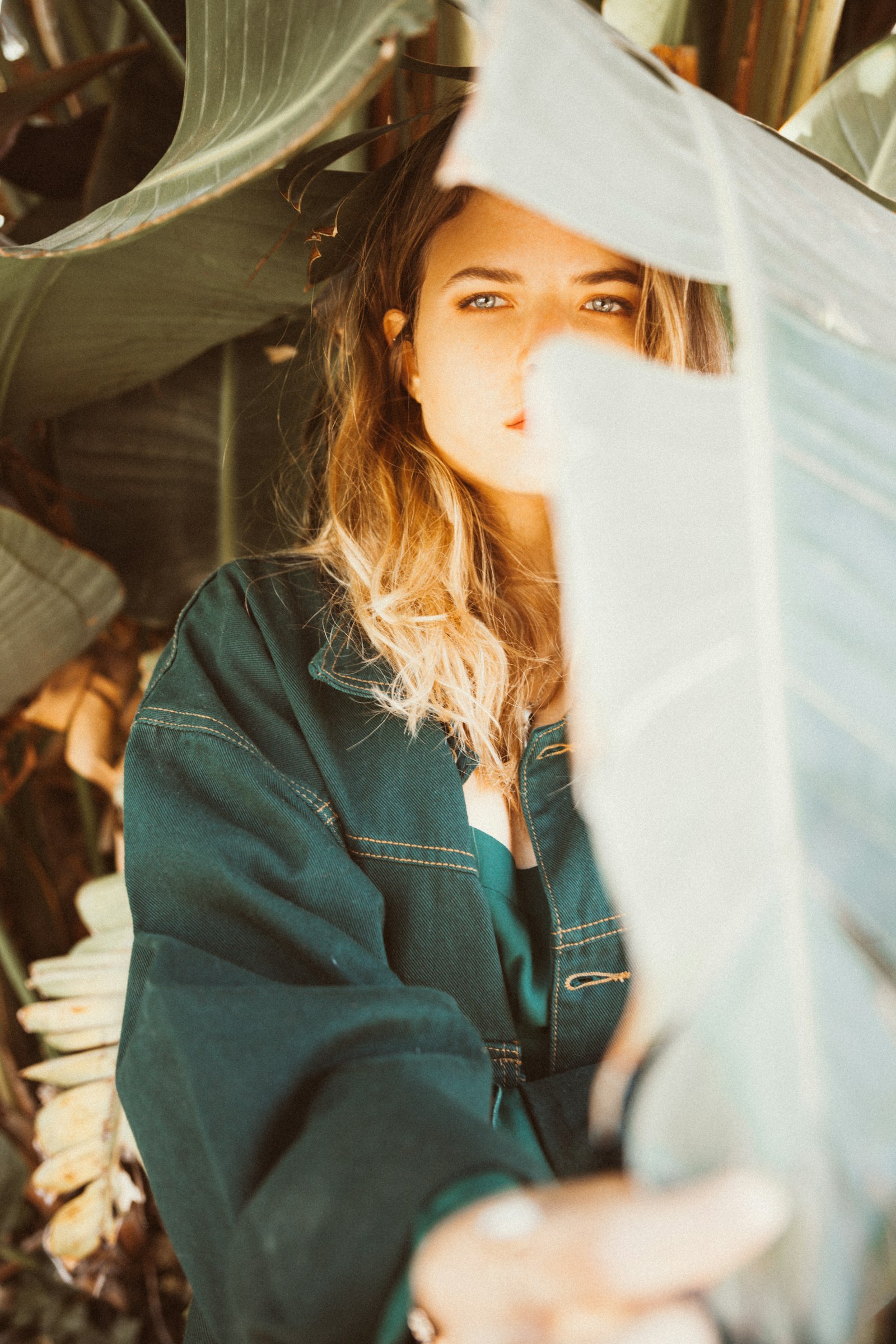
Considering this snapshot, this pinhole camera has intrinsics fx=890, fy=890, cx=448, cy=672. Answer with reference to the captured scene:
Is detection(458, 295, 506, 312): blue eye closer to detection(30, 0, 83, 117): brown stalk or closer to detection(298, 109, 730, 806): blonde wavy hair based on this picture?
detection(298, 109, 730, 806): blonde wavy hair

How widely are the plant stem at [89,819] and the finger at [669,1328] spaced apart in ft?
3.55

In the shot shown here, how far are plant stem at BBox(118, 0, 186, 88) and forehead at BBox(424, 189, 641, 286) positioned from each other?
1.07 ft

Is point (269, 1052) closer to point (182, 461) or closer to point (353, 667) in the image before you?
point (353, 667)

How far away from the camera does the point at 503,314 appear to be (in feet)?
2.45

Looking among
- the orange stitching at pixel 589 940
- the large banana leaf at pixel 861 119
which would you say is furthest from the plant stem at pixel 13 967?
the large banana leaf at pixel 861 119

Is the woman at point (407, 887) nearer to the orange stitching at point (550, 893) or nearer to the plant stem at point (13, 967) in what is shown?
the orange stitching at point (550, 893)

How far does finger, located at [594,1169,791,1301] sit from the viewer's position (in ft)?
0.85

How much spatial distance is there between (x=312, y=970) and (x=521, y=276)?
57cm

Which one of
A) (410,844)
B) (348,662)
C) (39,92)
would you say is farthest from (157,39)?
(410,844)

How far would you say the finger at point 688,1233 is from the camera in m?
0.26

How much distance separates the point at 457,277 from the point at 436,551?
0.24 m

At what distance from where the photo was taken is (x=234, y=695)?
0.74 meters

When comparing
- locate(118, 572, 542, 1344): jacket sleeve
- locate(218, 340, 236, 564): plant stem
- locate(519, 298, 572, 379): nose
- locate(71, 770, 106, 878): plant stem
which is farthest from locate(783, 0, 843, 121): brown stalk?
locate(71, 770, 106, 878): plant stem

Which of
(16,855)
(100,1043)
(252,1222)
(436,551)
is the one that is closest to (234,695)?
(436,551)
